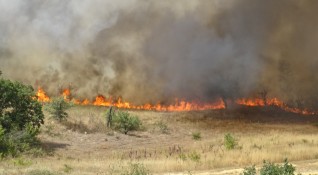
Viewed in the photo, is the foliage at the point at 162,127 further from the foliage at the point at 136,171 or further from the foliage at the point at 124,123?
the foliage at the point at 136,171

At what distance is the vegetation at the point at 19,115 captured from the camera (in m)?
25.7

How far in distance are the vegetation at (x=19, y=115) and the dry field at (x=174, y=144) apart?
1606 millimetres

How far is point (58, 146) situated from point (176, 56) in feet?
104

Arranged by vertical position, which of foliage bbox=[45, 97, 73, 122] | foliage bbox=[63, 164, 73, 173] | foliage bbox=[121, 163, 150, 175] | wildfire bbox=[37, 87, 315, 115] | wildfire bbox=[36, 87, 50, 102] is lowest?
foliage bbox=[63, 164, 73, 173]

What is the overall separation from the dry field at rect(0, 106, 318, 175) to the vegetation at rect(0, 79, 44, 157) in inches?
63.2

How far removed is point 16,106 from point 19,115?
0.75 m

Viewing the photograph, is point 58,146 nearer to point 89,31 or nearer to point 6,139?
point 6,139

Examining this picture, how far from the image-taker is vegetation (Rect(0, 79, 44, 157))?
25.7 metres

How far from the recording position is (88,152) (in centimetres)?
2756

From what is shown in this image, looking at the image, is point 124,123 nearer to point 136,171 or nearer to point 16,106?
point 16,106

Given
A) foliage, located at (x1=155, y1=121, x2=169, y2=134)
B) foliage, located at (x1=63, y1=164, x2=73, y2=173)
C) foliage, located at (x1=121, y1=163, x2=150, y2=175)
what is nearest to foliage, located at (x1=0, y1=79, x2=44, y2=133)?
foliage, located at (x1=63, y1=164, x2=73, y2=173)

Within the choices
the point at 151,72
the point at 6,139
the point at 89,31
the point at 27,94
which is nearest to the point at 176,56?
the point at 151,72

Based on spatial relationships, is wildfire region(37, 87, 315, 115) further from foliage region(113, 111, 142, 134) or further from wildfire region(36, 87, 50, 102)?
foliage region(113, 111, 142, 134)

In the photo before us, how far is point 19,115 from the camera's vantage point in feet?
91.5
